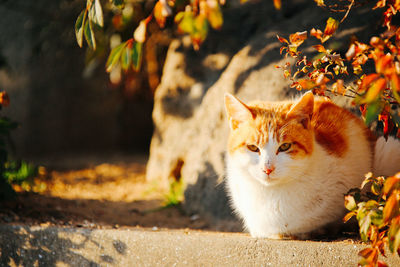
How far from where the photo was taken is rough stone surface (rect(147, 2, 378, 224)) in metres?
3.19

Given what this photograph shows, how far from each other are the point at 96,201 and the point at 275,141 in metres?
2.06

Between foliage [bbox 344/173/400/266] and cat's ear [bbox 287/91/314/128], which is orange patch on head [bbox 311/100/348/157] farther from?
foliage [bbox 344/173/400/266]

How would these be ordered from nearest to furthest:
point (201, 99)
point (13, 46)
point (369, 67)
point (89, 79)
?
1. point (369, 67)
2. point (201, 99)
3. point (13, 46)
4. point (89, 79)

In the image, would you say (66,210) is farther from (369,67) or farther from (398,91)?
(398,91)

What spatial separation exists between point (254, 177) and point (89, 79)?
381cm

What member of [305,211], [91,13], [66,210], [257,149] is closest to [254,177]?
[257,149]

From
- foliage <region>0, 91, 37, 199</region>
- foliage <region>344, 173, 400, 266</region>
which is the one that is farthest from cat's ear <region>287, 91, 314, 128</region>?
foliage <region>0, 91, 37, 199</region>

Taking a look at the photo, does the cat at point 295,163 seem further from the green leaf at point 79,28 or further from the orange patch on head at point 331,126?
the green leaf at point 79,28

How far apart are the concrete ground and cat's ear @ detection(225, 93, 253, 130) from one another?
614 mm

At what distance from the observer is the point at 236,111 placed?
90.8 inches

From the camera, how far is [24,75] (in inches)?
201

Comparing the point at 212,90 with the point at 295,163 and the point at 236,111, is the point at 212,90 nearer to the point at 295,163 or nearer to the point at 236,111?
the point at 236,111

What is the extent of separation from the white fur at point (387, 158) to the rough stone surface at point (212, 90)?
0.80 m

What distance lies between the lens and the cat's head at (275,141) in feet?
6.98
